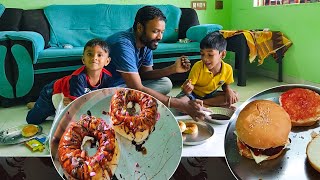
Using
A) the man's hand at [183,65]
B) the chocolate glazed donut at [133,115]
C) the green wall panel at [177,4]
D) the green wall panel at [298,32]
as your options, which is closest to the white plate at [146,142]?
the chocolate glazed donut at [133,115]

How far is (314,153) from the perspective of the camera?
0.35 metres

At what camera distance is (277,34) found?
2168mm

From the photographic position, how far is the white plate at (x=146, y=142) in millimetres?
393

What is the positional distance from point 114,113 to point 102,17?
79.5 inches

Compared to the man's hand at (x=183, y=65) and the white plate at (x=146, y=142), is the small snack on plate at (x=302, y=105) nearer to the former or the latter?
the white plate at (x=146, y=142)

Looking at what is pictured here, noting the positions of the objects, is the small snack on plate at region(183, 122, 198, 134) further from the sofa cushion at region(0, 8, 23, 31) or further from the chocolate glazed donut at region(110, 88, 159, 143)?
the sofa cushion at region(0, 8, 23, 31)

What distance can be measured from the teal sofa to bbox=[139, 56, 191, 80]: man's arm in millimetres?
806

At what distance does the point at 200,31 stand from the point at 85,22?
865mm

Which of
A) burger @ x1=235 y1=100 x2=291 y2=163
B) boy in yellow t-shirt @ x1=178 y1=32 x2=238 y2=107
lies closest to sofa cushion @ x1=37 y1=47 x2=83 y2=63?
boy in yellow t-shirt @ x1=178 y1=32 x2=238 y2=107

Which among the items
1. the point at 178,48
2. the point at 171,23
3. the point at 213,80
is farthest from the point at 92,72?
the point at 171,23

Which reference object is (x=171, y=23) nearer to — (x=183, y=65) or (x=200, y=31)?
(x=200, y=31)

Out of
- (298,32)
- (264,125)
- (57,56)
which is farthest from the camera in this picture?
(298,32)

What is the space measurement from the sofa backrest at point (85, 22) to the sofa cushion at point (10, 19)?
0.20 m

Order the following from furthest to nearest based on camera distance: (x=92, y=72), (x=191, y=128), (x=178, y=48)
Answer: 1. (x=178, y=48)
2. (x=191, y=128)
3. (x=92, y=72)
